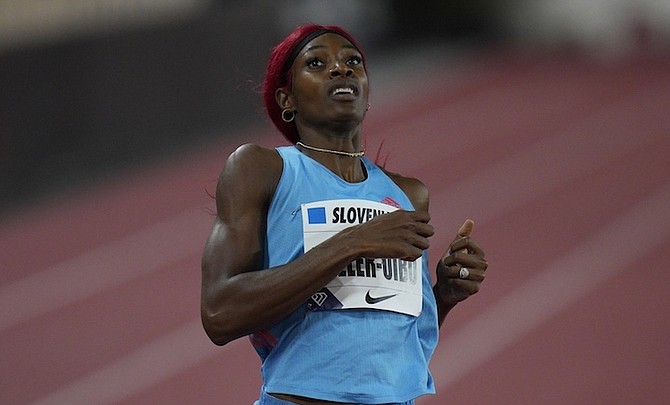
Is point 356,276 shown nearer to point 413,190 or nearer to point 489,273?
point 413,190

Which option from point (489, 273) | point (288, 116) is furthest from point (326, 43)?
point (489, 273)

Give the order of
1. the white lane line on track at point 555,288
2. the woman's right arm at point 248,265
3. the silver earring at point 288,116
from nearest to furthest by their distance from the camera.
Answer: the woman's right arm at point 248,265
the silver earring at point 288,116
the white lane line on track at point 555,288

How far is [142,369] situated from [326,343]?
12.9 feet

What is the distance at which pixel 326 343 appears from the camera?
2.17 m

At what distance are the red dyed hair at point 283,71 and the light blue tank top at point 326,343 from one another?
0.64 ft

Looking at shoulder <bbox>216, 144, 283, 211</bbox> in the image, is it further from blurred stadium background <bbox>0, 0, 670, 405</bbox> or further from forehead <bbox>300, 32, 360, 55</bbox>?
blurred stadium background <bbox>0, 0, 670, 405</bbox>

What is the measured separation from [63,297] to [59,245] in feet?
3.59

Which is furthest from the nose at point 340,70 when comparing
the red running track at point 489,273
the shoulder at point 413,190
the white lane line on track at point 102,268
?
the white lane line on track at point 102,268

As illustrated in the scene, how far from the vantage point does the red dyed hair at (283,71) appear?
2.40 m

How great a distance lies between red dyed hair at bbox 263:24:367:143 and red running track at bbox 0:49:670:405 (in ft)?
10.6

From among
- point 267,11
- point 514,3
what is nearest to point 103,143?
point 267,11

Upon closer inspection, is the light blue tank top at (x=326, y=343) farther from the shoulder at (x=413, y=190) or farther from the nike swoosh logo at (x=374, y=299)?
the shoulder at (x=413, y=190)

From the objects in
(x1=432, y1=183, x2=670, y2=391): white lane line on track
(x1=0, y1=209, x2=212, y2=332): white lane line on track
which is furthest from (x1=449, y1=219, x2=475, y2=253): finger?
(x1=0, y1=209, x2=212, y2=332): white lane line on track

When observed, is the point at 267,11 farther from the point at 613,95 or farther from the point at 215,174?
the point at 613,95
